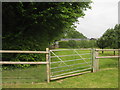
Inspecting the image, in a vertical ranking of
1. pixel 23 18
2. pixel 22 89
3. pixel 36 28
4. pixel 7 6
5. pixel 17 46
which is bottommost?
pixel 22 89

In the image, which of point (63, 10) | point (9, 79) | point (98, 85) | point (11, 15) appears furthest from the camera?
point (11, 15)

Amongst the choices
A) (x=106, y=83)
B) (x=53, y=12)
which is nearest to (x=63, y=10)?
(x=53, y=12)

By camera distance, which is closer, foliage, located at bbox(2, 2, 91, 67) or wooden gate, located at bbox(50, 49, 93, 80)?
wooden gate, located at bbox(50, 49, 93, 80)

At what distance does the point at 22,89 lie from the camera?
12.6ft

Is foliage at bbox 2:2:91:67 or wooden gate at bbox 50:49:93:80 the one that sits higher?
foliage at bbox 2:2:91:67

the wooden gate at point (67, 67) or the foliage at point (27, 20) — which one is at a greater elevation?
the foliage at point (27, 20)

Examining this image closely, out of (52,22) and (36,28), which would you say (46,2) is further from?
(36,28)

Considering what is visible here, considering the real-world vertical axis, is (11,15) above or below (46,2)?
below

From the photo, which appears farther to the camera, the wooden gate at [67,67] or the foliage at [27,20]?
the foliage at [27,20]

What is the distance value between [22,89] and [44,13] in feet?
15.6

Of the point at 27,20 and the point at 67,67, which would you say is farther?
the point at 27,20

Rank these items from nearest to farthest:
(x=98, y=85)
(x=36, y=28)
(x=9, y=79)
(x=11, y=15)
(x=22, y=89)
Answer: (x=22, y=89) → (x=98, y=85) → (x=9, y=79) → (x=11, y=15) → (x=36, y=28)

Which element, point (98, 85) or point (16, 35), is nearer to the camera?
point (98, 85)

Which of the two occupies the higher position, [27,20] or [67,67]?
[27,20]
